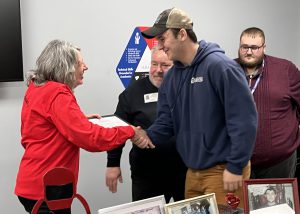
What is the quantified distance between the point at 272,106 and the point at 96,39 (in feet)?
4.27

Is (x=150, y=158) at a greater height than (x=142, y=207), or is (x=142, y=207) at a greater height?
(x=142, y=207)

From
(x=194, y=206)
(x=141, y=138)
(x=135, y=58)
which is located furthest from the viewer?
(x=135, y=58)

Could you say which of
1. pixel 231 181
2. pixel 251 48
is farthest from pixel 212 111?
pixel 251 48

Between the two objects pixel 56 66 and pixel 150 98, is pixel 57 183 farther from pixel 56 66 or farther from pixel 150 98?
pixel 150 98

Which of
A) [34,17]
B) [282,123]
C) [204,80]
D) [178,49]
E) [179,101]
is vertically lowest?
[282,123]

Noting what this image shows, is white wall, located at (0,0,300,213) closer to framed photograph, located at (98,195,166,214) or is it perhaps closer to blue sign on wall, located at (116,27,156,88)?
blue sign on wall, located at (116,27,156,88)

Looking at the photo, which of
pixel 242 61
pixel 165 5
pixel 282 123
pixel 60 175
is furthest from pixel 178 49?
pixel 165 5

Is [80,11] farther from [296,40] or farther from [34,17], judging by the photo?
[296,40]

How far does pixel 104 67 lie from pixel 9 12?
2.53ft

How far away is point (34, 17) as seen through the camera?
252 cm

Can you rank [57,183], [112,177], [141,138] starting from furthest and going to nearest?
[112,177], [141,138], [57,183]

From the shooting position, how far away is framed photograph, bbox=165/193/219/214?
1.33 m

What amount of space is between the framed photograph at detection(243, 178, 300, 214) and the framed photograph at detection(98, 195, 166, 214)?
0.31 m

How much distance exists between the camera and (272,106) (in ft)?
8.21
